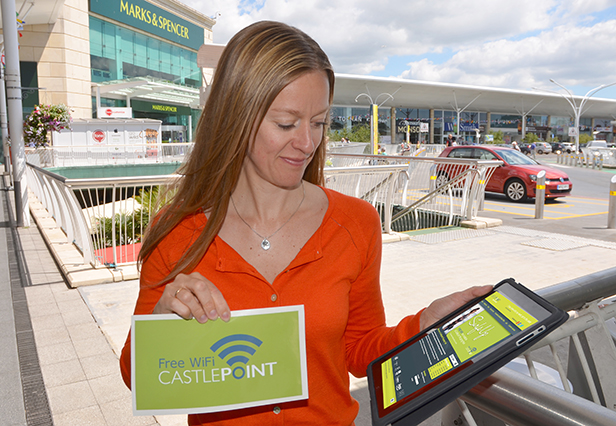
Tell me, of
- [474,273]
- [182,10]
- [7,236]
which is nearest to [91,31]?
[182,10]

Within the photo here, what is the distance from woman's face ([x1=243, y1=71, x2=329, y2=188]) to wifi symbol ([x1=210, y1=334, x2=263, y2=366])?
0.56 m

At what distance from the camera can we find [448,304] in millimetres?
1311

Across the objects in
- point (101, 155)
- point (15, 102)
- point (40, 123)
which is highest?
point (15, 102)

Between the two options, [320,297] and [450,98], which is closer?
[320,297]

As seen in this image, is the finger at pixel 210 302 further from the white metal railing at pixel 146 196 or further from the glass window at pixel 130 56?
the glass window at pixel 130 56

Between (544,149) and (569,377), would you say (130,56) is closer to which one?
(569,377)

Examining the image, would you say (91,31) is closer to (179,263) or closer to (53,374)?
(53,374)

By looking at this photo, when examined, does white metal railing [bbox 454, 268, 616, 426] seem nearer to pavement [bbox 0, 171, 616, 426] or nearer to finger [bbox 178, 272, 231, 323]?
finger [bbox 178, 272, 231, 323]

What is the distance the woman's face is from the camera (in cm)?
149

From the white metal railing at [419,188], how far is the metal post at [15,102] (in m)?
6.43

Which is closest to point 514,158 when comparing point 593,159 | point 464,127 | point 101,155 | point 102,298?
point 102,298

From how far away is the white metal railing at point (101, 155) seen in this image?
20234 millimetres

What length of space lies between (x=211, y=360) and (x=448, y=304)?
2.04 ft

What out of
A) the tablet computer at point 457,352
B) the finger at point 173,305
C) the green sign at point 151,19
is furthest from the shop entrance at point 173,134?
the tablet computer at point 457,352
